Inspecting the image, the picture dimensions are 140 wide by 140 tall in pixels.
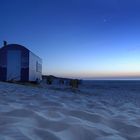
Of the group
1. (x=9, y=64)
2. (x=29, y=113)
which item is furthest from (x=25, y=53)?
(x=29, y=113)

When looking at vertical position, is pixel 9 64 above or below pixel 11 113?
above

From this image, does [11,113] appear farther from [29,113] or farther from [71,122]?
[71,122]

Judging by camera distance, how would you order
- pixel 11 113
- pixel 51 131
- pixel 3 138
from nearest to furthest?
pixel 3 138 < pixel 51 131 < pixel 11 113

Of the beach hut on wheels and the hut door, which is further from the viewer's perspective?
the hut door

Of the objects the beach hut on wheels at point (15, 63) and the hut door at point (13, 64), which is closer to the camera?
the beach hut on wheels at point (15, 63)

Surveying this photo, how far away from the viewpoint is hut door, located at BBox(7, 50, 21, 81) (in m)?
21.3

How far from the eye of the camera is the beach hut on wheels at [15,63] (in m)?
21.1

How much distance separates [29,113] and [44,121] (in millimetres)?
444

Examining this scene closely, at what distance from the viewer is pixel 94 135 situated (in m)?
2.95

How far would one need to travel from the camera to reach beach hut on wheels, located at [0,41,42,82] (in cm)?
2106

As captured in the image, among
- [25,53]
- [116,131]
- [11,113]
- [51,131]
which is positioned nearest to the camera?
[51,131]

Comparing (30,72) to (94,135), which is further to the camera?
(30,72)

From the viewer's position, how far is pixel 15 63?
848 inches

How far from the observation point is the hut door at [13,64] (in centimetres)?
2127
